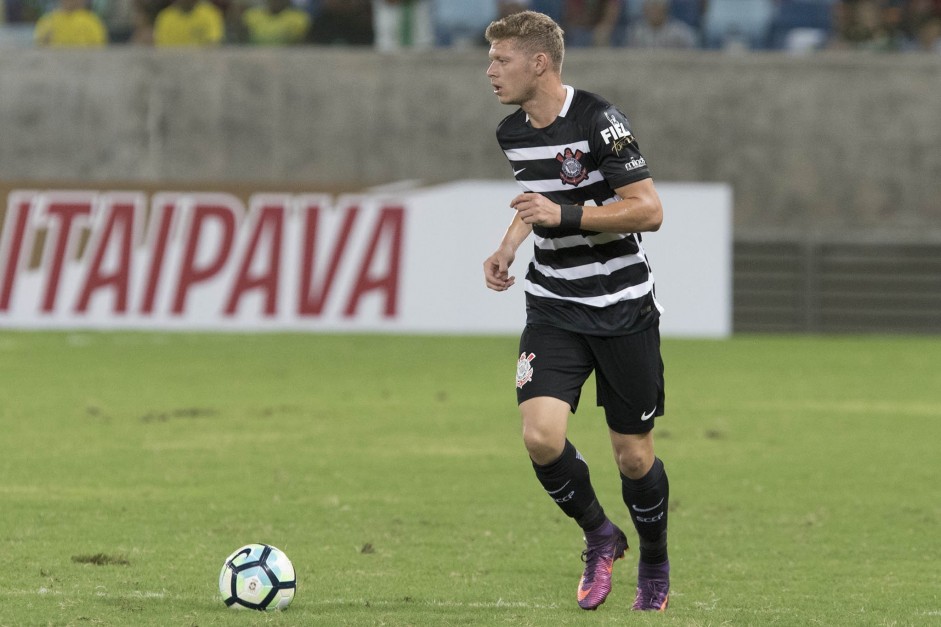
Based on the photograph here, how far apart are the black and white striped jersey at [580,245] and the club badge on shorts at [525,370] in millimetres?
147

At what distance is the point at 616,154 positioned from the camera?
19.3 ft

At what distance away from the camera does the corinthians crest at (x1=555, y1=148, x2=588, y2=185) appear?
19.7ft

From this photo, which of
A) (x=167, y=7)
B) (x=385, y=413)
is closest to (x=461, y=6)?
(x=167, y=7)

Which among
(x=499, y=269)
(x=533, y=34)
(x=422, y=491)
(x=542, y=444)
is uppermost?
(x=533, y=34)

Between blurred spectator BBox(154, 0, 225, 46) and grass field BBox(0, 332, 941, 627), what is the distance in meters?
5.86

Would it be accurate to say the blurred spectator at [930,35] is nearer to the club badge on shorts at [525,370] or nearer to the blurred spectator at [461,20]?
the blurred spectator at [461,20]

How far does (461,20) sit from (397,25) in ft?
2.75

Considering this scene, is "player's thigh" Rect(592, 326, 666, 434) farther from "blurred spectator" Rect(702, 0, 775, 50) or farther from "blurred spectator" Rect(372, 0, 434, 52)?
"blurred spectator" Rect(372, 0, 434, 52)

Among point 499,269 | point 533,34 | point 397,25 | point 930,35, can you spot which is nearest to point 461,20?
point 397,25

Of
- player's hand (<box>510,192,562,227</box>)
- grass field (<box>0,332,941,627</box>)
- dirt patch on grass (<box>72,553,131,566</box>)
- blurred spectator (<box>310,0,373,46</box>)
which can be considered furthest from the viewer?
blurred spectator (<box>310,0,373,46</box>)

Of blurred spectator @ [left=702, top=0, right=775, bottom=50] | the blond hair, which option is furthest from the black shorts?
blurred spectator @ [left=702, top=0, right=775, bottom=50]

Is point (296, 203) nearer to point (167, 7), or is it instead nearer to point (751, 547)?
point (167, 7)

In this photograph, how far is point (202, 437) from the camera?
1106 cm

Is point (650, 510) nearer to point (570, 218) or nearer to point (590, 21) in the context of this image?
point (570, 218)
